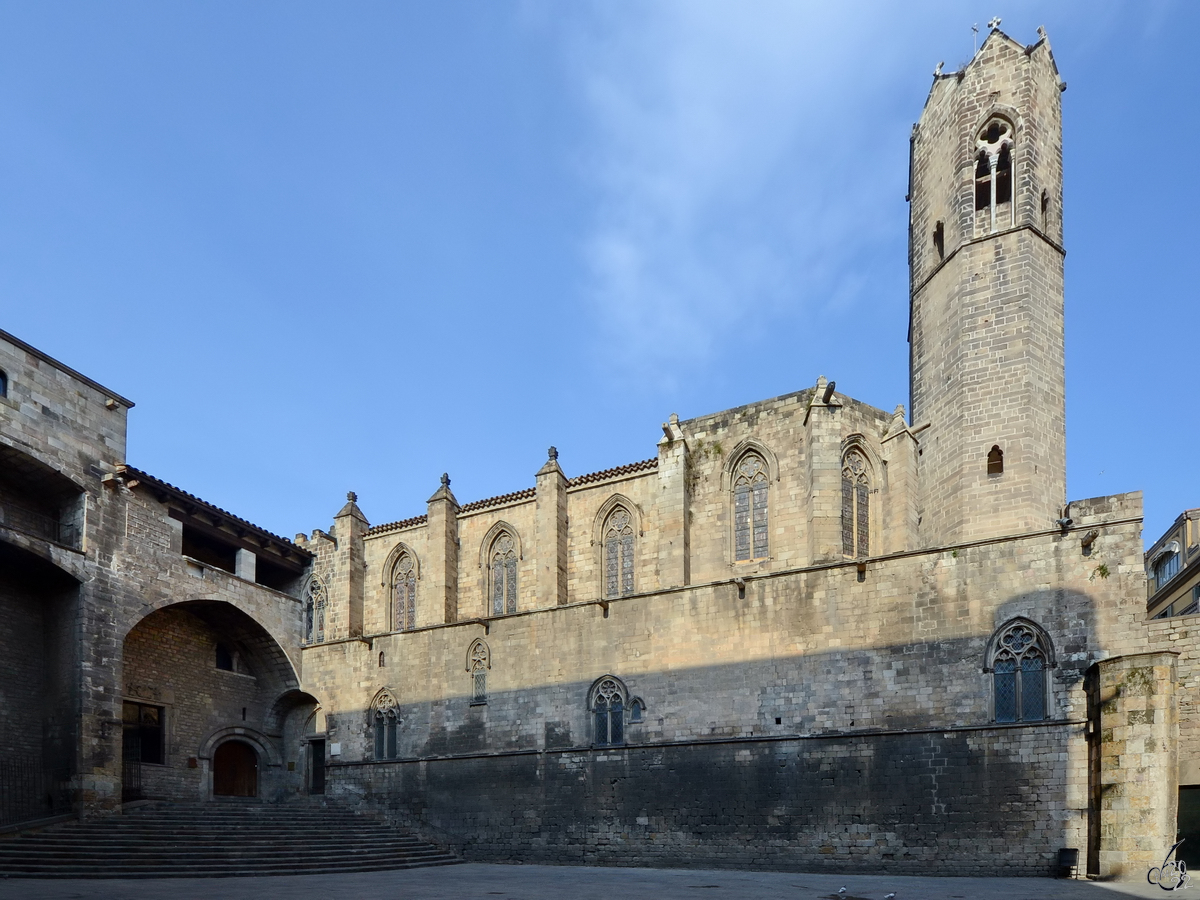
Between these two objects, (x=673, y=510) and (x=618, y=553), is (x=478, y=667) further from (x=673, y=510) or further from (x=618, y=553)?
(x=673, y=510)

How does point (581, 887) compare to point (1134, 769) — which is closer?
point (581, 887)

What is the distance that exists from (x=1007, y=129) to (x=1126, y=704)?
41.0ft

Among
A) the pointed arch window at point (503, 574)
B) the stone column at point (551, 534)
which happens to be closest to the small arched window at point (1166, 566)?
the stone column at point (551, 534)

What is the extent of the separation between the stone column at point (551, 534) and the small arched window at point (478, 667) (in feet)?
6.11

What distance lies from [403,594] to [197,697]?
232 inches

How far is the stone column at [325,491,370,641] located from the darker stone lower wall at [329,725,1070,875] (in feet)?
16.6

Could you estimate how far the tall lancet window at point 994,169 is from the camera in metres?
22.8

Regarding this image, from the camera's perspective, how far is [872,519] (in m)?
23.9

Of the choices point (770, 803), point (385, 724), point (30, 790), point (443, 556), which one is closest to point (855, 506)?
point (770, 803)

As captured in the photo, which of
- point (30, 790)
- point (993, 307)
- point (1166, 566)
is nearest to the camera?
point (30, 790)

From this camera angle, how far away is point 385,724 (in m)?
26.7

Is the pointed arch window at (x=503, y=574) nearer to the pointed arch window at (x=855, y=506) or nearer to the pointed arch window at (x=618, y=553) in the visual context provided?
the pointed arch window at (x=618, y=553)

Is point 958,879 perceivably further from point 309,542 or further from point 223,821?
point 309,542

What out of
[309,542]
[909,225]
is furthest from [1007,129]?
[309,542]
